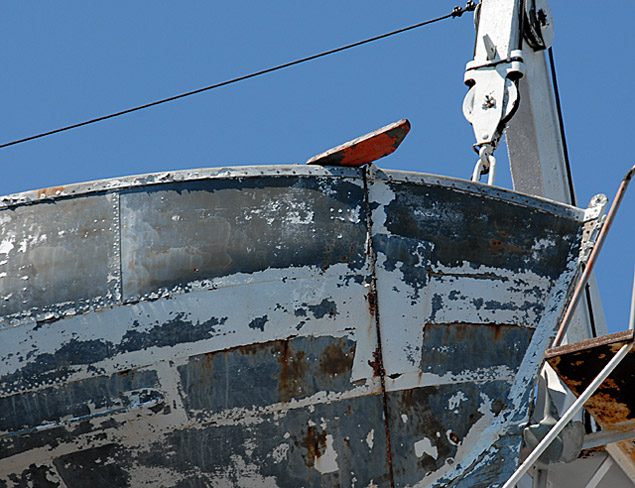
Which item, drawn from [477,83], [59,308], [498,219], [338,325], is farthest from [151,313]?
[477,83]

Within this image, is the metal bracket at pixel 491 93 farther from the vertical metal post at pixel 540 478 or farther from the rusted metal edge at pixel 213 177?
the vertical metal post at pixel 540 478

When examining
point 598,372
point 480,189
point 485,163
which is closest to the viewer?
point 598,372

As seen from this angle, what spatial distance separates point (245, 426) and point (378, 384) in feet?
2.68

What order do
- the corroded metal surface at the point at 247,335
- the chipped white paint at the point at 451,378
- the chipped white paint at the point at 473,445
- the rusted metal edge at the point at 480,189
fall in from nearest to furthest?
the corroded metal surface at the point at 247,335, the chipped white paint at the point at 451,378, the chipped white paint at the point at 473,445, the rusted metal edge at the point at 480,189

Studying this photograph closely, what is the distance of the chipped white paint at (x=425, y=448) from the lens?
6707 millimetres

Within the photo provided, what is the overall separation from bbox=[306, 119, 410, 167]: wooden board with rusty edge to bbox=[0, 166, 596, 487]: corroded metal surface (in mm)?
81

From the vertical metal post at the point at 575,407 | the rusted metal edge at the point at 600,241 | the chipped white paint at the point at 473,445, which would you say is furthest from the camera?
the rusted metal edge at the point at 600,241

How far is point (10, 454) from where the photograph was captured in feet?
20.6

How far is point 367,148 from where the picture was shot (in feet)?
22.2

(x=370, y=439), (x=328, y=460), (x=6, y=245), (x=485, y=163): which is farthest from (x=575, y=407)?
(x=6, y=245)

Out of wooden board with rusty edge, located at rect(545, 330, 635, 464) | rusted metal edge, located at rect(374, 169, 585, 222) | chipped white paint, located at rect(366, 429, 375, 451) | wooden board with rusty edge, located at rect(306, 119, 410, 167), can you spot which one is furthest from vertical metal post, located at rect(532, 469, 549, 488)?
wooden board with rusty edge, located at rect(306, 119, 410, 167)

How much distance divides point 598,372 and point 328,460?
1.80m

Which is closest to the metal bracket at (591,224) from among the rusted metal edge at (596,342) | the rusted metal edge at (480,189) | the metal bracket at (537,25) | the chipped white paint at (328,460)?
the rusted metal edge at (480,189)

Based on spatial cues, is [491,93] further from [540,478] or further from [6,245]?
[6,245]
